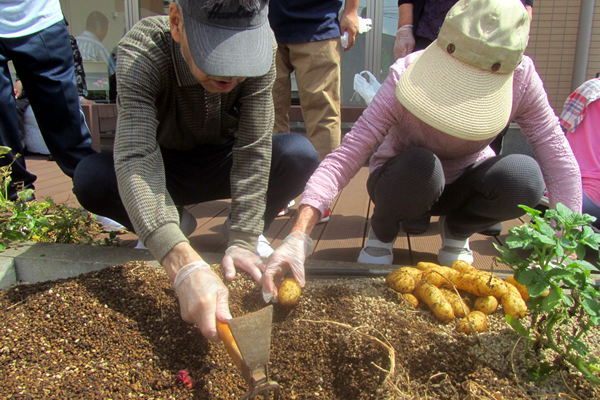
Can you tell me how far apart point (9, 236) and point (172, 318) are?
97 cm

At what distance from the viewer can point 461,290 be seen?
1.35m

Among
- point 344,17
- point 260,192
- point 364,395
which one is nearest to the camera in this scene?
point 364,395

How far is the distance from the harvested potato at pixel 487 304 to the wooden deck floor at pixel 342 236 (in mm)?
491

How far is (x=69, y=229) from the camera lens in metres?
1.93

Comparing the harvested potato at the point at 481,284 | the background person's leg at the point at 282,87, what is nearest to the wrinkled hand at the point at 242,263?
Answer: the harvested potato at the point at 481,284

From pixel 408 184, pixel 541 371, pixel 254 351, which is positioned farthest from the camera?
pixel 408 184

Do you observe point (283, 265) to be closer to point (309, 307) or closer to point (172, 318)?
point (309, 307)

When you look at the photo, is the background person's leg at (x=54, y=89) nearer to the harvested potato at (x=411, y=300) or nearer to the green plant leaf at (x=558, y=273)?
the harvested potato at (x=411, y=300)

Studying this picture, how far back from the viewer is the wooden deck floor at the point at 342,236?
78.2 inches

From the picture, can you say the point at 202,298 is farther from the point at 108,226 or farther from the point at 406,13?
the point at 406,13

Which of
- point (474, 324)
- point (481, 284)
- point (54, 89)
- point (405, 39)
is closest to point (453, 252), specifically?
point (481, 284)

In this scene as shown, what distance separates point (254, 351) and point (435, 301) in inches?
23.3

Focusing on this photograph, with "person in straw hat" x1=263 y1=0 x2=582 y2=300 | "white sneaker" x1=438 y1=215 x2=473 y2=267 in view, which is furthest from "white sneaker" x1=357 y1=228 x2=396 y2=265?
"white sneaker" x1=438 y1=215 x2=473 y2=267

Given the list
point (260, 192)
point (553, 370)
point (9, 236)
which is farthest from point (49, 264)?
point (553, 370)
